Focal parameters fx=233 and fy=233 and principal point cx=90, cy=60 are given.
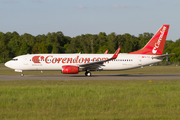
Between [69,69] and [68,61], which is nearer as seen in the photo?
[69,69]

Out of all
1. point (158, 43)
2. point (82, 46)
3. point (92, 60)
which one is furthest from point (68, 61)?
point (82, 46)

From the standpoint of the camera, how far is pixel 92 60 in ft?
107

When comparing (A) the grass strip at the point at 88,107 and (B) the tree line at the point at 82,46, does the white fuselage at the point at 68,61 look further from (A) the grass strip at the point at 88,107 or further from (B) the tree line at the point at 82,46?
(B) the tree line at the point at 82,46

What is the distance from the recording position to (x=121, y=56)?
33.1 m

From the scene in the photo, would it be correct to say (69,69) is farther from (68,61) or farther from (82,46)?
(82,46)

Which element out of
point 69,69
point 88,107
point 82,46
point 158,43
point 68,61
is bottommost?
point 88,107

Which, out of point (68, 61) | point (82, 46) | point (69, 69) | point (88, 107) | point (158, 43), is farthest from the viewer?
point (82, 46)

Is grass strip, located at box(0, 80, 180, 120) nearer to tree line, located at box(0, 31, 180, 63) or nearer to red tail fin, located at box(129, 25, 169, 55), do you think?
red tail fin, located at box(129, 25, 169, 55)

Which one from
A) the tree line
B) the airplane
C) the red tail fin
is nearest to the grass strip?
the airplane

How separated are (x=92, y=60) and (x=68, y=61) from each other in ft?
11.0

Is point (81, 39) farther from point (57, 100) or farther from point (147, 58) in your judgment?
point (57, 100)

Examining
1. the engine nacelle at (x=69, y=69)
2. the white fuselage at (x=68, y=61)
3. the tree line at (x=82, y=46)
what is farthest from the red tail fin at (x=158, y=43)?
the tree line at (x=82, y=46)

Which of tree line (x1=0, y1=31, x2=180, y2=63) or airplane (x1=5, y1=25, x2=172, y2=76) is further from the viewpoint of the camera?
tree line (x1=0, y1=31, x2=180, y2=63)

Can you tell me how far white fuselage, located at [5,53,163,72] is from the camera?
3192cm
